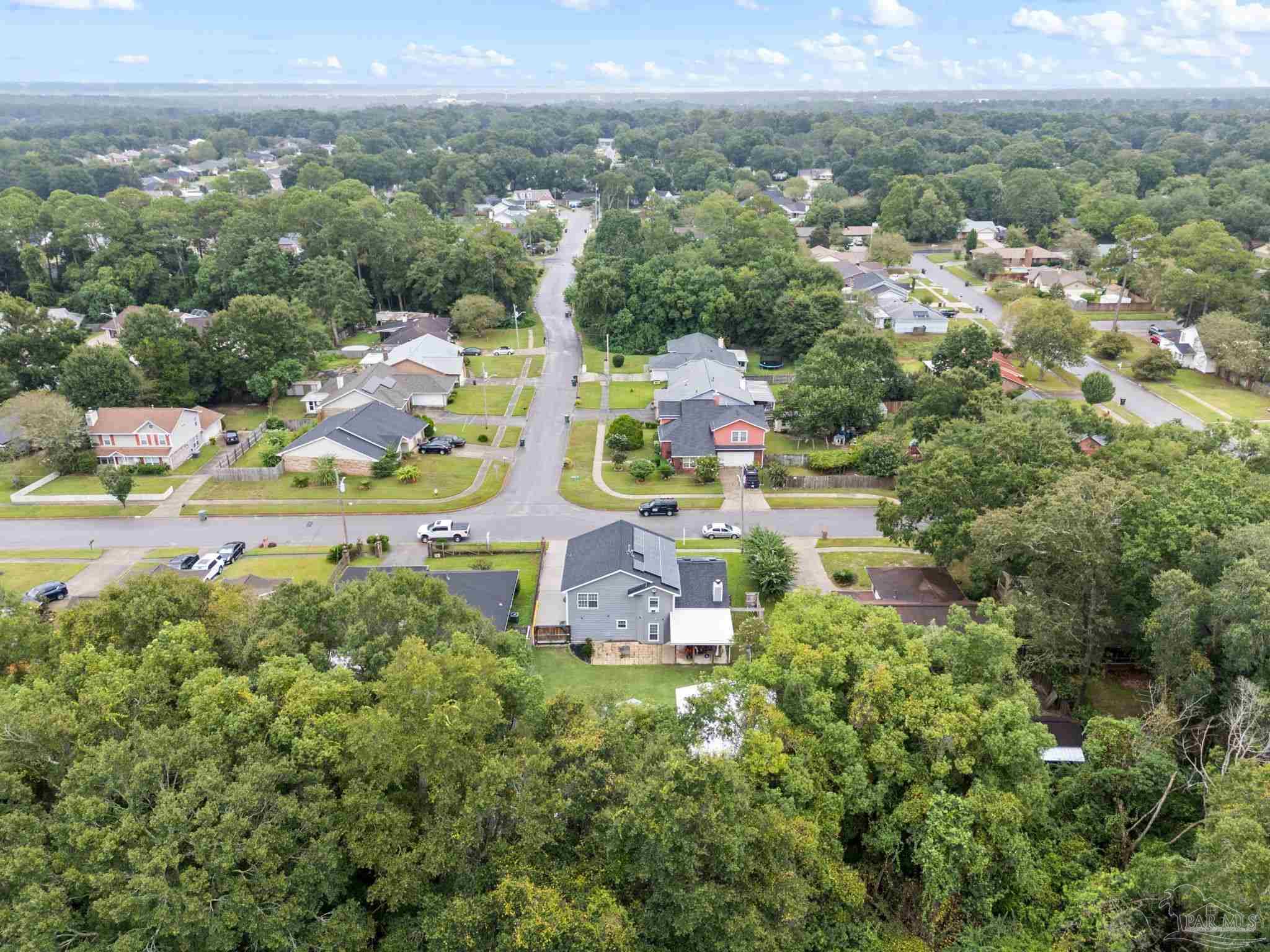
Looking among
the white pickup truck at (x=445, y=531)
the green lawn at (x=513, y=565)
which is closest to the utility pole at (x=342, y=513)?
the white pickup truck at (x=445, y=531)

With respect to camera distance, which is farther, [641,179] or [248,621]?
[641,179]

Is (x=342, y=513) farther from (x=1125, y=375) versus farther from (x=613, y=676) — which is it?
(x=1125, y=375)

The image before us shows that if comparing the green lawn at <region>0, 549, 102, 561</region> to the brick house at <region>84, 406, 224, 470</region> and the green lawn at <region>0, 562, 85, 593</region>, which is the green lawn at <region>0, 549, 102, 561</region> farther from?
the brick house at <region>84, 406, 224, 470</region>

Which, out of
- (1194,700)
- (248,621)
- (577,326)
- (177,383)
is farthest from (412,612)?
(577,326)

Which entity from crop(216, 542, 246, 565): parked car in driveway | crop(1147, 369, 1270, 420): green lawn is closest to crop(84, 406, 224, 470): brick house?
crop(216, 542, 246, 565): parked car in driveway

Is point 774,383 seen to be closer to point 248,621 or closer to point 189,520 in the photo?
point 189,520

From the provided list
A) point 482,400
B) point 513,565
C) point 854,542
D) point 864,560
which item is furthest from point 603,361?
point 864,560
